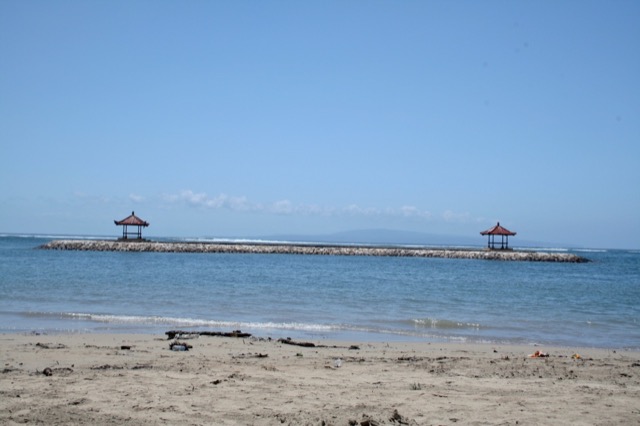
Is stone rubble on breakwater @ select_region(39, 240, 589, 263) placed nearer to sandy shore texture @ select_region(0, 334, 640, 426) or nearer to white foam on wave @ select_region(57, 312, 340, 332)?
white foam on wave @ select_region(57, 312, 340, 332)

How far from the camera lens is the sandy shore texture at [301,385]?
5473mm

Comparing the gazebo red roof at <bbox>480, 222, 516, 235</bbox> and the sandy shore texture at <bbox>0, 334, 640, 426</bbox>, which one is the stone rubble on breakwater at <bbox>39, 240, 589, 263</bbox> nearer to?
the gazebo red roof at <bbox>480, 222, 516, 235</bbox>

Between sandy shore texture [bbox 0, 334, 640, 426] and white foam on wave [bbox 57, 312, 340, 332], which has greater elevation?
sandy shore texture [bbox 0, 334, 640, 426]

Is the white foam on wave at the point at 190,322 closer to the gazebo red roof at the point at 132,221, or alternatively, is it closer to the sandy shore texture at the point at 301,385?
the sandy shore texture at the point at 301,385

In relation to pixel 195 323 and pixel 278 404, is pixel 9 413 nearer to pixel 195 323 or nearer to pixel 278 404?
pixel 278 404

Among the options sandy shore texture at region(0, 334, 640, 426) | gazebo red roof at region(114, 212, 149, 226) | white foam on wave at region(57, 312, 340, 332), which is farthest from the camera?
gazebo red roof at region(114, 212, 149, 226)

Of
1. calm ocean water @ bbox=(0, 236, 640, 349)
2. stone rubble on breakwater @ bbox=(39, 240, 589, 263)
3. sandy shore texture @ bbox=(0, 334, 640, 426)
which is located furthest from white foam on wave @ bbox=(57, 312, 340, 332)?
stone rubble on breakwater @ bbox=(39, 240, 589, 263)

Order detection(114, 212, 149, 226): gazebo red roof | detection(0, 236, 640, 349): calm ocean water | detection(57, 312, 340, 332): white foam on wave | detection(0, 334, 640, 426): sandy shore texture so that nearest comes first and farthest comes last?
detection(0, 334, 640, 426): sandy shore texture, detection(0, 236, 640, 349): calm ocean water, detection(57, 312, 340, 332): white foam on wave, detection(114, 212, 149, 226): gazebo red roof

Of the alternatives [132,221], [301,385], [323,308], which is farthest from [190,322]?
[132,221]

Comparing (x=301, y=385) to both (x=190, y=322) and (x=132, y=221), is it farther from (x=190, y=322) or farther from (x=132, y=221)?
(x=132, y=221)

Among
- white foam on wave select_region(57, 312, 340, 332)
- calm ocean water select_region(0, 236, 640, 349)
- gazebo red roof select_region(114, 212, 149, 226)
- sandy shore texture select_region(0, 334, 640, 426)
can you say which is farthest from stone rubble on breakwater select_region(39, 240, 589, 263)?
sandy shore texture select_region(0, 334, 640, 426)

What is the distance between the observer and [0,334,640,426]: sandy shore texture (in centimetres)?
547

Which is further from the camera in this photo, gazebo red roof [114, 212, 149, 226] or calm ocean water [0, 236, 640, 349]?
gazebo red roof [114, 212, 149, 226]

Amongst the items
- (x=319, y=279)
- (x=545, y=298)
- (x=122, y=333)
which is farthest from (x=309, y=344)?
(x=319, y=279)
